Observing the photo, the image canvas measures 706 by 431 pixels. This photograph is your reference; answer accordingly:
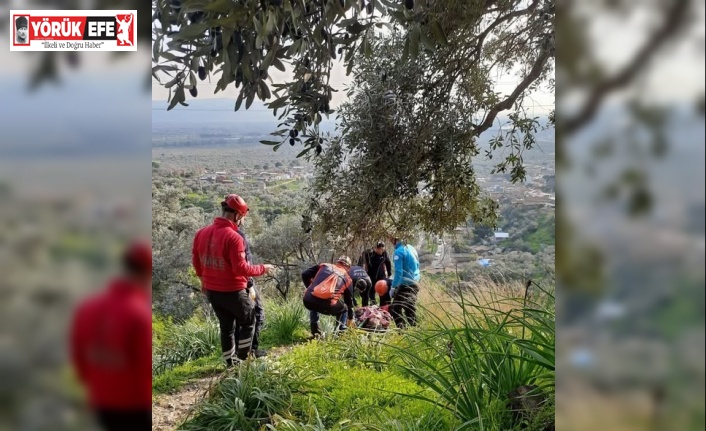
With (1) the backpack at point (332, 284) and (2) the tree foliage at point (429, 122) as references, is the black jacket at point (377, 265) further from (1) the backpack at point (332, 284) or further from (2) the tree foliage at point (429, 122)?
(2) the tree foliage at point (429, 122)

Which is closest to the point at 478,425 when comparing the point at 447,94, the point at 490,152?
the point at 447,94

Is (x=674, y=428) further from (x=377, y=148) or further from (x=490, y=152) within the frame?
(x=490, y=152)

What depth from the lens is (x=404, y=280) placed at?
9.98 feet

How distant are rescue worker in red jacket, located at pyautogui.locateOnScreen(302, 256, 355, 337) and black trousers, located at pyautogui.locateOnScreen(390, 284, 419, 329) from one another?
10.6 inches

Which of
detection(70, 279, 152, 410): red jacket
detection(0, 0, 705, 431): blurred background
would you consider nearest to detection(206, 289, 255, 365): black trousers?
detection(70, 279, 152, 410): red jacket

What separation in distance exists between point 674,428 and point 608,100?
17cm

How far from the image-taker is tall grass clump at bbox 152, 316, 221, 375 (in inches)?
125

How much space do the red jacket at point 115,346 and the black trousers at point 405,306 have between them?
219 cm

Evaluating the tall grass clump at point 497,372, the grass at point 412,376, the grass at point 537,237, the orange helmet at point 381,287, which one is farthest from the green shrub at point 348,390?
the grass at point 537,237

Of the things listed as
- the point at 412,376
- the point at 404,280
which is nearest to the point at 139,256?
the point at 412,376

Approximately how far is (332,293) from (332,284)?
52 mm

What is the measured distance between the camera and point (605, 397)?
315mm

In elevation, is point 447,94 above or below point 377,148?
above

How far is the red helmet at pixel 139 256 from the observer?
0.56 metres
